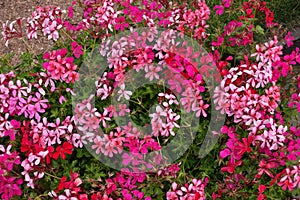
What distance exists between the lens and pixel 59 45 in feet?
8.02

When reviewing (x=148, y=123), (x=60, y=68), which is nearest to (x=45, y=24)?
(x=60, y=68)

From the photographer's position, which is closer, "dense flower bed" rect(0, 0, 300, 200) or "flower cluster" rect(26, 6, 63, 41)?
"dense flower bed" rect(0, 0, 300, 200)

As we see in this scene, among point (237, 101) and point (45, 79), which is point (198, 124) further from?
point (45, 79)

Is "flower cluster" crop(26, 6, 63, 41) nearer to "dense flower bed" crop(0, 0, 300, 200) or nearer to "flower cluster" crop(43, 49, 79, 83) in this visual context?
"dense flower bed" crop(0, 0, 300, 200)

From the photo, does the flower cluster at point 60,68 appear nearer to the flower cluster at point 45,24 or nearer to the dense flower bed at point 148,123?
the dense flower bed at point 148,123

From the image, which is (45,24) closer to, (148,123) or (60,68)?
(60,68)

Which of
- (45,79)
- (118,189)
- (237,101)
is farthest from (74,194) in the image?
(237,101)

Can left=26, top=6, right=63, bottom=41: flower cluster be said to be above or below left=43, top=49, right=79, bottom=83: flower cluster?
above

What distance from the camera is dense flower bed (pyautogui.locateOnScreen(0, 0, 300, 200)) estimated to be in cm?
185

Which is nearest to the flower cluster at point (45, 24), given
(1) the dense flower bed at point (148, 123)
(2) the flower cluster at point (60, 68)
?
(1) the dense flower bed at point (148, 123)

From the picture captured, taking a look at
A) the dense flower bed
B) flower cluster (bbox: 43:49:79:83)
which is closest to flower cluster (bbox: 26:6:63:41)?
the dense flower bed

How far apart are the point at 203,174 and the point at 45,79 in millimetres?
906

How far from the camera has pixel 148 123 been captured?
7.16ft

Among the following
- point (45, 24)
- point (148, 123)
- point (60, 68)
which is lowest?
point (148, 123)
